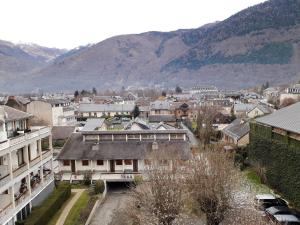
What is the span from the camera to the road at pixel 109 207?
34312 mm

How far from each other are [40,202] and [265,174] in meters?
25.5

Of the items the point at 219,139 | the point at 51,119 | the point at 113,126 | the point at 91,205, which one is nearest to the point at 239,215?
the point at 91,205

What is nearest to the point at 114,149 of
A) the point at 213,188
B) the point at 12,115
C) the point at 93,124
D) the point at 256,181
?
the point at 12,115

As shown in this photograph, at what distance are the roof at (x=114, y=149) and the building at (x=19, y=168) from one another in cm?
651

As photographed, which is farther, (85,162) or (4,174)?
(85,162)

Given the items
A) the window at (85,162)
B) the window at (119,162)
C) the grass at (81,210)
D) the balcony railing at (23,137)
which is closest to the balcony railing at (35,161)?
the balcony railing at (23,137)

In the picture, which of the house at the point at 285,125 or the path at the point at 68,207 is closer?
the path at the point at 68,207

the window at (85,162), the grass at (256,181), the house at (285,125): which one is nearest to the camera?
the house at (285,125)

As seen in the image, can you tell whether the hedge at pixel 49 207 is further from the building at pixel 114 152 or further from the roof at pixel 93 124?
the roof at pixel 93 124

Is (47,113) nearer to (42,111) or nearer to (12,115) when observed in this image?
(42,111)

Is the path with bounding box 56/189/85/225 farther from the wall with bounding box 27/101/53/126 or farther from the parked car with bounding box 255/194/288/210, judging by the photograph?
the wall with bounding box 27/101/53/126

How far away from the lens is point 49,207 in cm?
3291

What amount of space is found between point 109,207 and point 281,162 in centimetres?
1886

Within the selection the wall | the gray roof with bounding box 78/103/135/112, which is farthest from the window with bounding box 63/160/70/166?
the gray roof with bounding box 78/103/135/112
